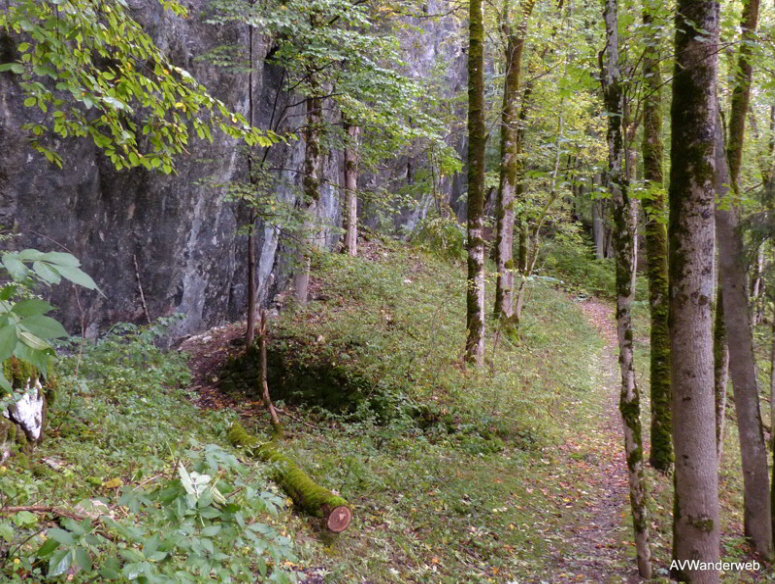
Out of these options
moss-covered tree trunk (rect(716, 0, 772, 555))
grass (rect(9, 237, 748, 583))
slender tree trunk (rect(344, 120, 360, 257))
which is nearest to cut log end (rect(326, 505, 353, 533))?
grass (rect(9, 237, 748, 583))

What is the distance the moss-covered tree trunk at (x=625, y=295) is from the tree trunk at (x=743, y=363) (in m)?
1.78

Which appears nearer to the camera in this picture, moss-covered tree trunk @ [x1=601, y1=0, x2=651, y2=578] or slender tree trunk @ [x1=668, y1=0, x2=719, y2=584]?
slender tree trunk @ [x1=668, y1=0, x2=719, y2=584]

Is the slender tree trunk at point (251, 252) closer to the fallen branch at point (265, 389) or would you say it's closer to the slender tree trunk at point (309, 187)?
the fallen branch at point (265, 389)

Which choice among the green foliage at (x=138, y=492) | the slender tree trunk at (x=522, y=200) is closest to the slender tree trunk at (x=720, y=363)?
the slender tree trunk at (x=522, y=200)

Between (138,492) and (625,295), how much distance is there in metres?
5.22

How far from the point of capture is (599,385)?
1444cm

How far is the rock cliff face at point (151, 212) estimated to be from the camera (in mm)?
8281

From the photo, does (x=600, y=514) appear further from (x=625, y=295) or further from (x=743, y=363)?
(x=625, y=295)

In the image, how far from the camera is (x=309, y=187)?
12.6 metres

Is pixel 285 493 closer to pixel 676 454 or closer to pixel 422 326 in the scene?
pixel 676 454

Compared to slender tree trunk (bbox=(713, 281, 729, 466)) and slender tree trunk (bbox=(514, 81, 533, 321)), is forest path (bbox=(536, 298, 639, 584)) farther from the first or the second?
slender tree trunk (bbox=(514, 81, 533, 321))

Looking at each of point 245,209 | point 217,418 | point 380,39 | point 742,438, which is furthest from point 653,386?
point 245,209

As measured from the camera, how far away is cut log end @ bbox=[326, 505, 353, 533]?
528 centimetres

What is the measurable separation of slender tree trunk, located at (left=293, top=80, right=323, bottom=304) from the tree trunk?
268 inches
